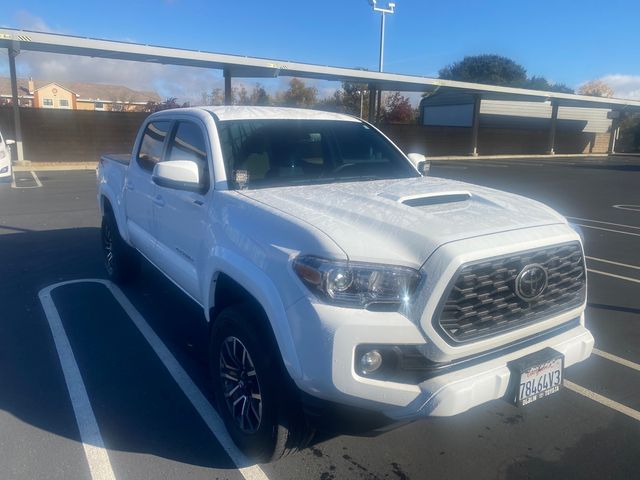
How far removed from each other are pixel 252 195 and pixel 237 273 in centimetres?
62

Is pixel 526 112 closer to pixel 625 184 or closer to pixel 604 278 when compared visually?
pixel 625 184

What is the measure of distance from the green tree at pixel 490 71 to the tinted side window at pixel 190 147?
7375 cm

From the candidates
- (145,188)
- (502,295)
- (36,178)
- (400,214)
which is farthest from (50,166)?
(502,295)

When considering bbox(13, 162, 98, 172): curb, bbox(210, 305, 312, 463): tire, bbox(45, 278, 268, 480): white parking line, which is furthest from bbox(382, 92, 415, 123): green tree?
bbox(210, 305, 312, 463): tire

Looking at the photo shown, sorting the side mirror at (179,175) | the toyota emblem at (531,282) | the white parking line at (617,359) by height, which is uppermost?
the side mirror at (179,175)

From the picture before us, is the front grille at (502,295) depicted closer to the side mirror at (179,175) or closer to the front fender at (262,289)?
the front fender at (262,289)

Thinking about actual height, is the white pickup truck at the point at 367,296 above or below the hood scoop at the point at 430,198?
below

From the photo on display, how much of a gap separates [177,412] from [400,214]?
2.03 metres

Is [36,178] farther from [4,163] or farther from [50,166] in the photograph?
[50,166]

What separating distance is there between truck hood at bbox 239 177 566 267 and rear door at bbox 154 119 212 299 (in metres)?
0.42

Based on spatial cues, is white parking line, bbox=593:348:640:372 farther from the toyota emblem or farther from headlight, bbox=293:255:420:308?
headlight, bbox=293:255:420:308

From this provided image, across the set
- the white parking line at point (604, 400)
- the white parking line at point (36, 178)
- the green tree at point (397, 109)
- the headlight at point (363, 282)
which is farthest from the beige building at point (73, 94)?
the headlight at point (363, 282)

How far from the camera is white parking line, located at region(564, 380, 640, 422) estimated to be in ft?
11.7

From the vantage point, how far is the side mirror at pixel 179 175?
3418 mm
